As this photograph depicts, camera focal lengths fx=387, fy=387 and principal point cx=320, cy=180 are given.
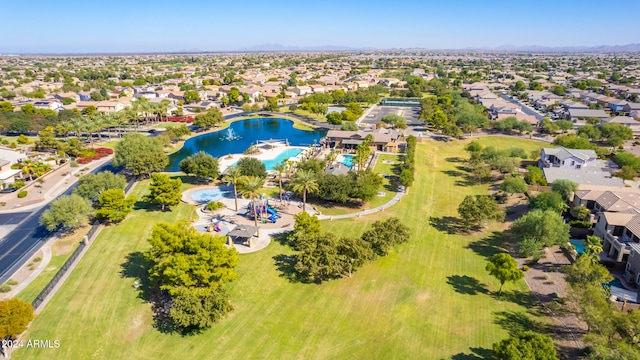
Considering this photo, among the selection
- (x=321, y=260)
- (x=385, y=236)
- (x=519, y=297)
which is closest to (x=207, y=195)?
(x=321, y=260)

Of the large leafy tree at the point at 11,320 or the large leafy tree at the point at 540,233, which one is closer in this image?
the large leafy tree at the point at 11,320

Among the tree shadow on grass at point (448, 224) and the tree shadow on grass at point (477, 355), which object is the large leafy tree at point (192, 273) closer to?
the tree shadow on grass at point (477, 355)

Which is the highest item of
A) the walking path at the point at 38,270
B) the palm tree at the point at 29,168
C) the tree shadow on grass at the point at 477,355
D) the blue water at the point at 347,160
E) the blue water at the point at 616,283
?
the palm tree at the point at 29,168

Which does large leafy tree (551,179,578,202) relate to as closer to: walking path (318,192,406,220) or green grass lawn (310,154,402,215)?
walking path (318,192,406,220)

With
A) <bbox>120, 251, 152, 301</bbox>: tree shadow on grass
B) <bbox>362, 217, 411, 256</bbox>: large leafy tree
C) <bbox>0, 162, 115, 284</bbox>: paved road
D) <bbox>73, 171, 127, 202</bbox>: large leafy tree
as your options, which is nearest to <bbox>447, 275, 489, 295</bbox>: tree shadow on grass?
<bbox>362, 217, 411, 256</bbox>: large leafy tree

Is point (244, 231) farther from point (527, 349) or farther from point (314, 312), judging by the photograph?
point (527, 349)

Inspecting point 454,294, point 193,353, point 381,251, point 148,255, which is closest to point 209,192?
point 148,255

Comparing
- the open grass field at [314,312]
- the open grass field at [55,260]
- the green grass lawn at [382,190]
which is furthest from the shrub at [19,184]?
the green grass lawn at [382,190]
